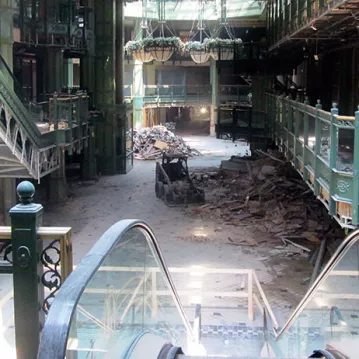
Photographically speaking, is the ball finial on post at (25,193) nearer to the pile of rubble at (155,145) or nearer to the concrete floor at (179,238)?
the concrete floor at (179,238)

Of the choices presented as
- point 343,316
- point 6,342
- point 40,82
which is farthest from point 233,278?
point 40,82

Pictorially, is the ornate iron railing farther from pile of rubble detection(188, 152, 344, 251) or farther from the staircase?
pile of rubble detection(188, 152, 344, 251)

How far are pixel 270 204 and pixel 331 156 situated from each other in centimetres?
1123

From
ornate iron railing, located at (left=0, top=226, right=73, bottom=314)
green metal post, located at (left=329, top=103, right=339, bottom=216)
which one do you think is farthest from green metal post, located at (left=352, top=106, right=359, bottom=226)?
ornate iron railing, located at (left=0, top=226, right=73, bottom=314)

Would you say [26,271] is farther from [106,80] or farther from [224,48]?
[224,48]

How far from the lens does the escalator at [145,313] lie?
7.74 ft

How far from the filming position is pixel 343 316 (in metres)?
6.71

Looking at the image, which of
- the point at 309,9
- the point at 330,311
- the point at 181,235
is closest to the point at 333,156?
the point at 330,311

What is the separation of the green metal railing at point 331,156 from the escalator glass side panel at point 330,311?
184 centimetres

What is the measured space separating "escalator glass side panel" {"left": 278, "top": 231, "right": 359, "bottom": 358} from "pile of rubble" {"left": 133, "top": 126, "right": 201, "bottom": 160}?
2970 cm

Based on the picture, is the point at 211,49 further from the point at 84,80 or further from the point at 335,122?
the point at 335,122

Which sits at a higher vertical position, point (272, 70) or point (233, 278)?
point (272, 70)

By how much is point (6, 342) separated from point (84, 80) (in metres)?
24.6

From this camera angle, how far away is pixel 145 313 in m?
5.17
